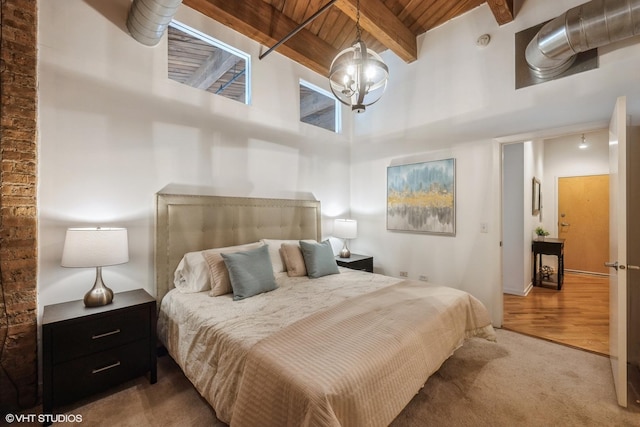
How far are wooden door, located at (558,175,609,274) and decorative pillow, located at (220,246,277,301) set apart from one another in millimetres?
6456

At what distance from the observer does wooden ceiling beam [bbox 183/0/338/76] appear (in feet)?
9.31

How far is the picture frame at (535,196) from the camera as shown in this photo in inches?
192

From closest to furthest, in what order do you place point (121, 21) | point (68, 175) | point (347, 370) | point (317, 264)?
point (347, 370) → point (68, 175) → point (121, 21) → point (317, 264)

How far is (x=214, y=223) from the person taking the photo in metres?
2.93

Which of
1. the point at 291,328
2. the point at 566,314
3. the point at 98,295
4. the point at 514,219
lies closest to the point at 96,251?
the point at 98,295

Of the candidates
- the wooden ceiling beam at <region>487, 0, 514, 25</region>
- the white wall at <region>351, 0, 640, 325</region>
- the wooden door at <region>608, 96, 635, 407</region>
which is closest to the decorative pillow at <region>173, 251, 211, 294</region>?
the white wall at <region>351, 0, 640, 325</region>

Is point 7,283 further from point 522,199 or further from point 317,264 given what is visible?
point 522,199

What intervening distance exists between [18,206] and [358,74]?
2565 mm

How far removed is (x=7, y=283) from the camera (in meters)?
1.90

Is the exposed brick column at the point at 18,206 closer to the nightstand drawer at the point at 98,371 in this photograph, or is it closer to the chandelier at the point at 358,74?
the nightstand drawer at the point at 98,371

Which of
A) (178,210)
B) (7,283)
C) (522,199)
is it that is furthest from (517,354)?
(7,283)

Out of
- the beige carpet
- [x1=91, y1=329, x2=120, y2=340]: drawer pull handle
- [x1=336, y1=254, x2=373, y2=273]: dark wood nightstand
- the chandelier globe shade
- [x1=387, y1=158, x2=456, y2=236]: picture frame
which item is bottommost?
the beige carpet

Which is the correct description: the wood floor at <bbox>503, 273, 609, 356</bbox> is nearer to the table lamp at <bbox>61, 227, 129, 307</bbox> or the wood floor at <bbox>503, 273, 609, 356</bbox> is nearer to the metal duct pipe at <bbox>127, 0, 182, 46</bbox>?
the table lamp at <bbox>61, 227, 129, 307</bbox>

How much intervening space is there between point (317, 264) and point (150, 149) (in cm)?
197
